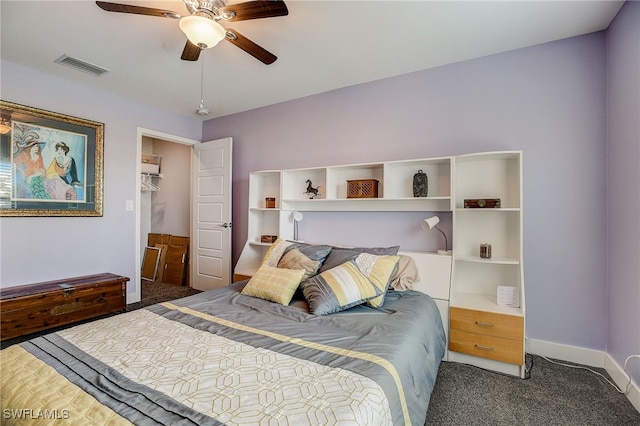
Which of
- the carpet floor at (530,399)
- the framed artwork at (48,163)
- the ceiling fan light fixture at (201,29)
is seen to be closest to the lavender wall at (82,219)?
the framed artwork at (48,163)

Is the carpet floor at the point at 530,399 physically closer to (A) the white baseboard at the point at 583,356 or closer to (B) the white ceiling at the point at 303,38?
(A) the white baseboard at the point at 583,356

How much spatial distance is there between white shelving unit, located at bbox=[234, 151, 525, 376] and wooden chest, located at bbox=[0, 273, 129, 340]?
51.2 inches

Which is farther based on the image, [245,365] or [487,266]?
[487,266]

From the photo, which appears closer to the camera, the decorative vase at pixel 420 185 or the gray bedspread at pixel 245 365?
the gray bedspread at pixel 245 365

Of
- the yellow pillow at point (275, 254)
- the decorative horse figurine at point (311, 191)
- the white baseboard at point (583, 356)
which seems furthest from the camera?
the decorative horse figurine at point (311, 191)

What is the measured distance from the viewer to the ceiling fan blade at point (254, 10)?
62.2 inches

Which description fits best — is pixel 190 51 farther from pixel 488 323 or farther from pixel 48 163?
pixel 488 323

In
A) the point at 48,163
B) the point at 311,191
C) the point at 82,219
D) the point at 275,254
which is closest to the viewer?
the point at 275,254

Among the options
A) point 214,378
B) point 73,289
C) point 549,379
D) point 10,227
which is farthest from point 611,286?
point 10,227

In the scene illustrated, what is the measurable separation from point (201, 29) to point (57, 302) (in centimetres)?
277

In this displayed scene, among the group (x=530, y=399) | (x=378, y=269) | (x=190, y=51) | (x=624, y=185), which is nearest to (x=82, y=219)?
(x=190, y=51)

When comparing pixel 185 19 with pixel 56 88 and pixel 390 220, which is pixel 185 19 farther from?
pixel 56 88

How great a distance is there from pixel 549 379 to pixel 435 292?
35.7 inches

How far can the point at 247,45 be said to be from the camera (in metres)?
1.96
